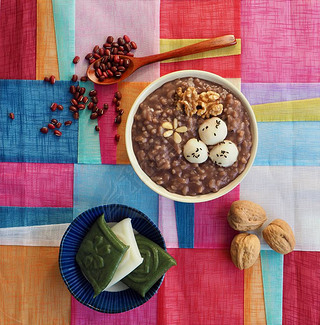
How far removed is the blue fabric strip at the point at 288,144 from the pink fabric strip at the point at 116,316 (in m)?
0.89

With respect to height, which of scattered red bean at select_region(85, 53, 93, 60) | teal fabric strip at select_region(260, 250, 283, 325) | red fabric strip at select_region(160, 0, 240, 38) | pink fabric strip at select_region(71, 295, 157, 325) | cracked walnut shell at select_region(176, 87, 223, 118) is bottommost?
pink fabric strip at select_region(71, 295, 157, 325)

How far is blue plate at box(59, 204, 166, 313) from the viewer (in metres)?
1.56

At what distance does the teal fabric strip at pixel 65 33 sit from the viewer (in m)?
1.77

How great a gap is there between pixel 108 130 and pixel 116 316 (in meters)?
0.91

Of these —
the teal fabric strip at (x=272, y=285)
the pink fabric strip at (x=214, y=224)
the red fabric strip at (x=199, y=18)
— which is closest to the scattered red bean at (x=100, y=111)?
the red fabric strip at (x=199, y=18)

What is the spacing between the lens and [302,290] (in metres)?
1.78

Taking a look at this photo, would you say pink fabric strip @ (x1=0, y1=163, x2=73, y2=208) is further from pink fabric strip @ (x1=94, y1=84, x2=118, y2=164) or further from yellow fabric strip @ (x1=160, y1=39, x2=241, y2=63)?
yellow fabric strip @ (x1=160, y1=39, x2=241, y2=63)

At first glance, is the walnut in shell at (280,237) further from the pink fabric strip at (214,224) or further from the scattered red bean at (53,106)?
the scattered red bean at (53,106)

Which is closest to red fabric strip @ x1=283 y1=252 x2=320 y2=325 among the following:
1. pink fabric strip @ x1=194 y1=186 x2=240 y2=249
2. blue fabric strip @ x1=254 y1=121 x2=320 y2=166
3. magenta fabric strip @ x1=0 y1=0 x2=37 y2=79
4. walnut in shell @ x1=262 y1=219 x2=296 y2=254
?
walnut in shell @ x1=262 y1=219 x2=296 y2=254

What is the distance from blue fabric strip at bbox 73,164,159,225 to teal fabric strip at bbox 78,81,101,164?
4 cm

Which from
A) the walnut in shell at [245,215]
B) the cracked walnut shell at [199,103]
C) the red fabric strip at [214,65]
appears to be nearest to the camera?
the cracked walnut shell at [199,103]

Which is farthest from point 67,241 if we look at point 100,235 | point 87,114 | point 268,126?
point 268,126

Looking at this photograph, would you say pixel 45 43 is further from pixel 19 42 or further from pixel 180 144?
pixel 180 144

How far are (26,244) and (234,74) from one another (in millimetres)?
1317
